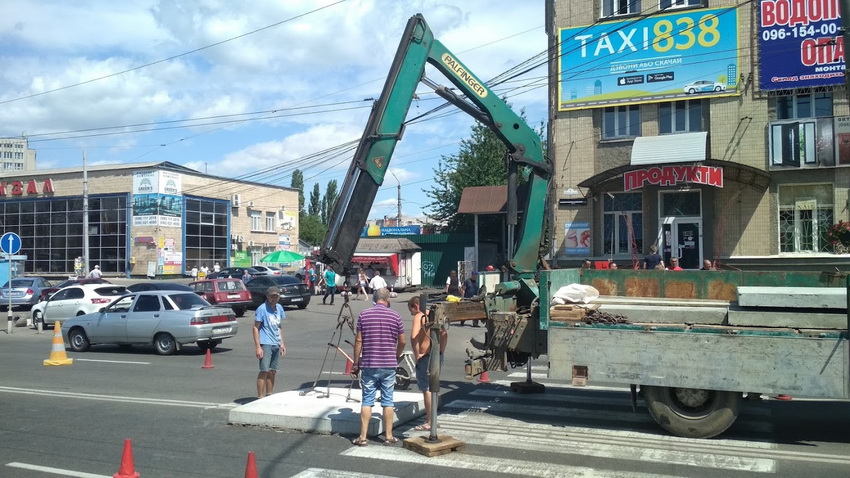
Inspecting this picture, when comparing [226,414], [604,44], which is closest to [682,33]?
[604,44]

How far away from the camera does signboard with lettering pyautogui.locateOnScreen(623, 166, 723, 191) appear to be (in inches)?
840

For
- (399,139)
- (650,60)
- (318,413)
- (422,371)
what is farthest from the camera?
(650,60)

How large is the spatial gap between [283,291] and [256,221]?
30.6m

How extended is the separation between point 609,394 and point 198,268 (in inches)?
1755

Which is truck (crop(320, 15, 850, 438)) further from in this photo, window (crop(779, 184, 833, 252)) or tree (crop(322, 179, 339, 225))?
tree (crop(322, 179, 339, 225))

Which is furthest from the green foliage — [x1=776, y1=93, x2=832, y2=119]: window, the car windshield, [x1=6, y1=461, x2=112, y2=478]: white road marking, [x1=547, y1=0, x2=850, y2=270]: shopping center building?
[x1=6, y1=461, x2=112, y2=478]: white road marking

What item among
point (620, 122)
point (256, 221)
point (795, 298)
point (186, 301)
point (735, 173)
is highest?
point (620, 122)

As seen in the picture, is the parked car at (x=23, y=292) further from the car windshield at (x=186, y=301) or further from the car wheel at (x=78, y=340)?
the car windshield at (x=186, y=301)

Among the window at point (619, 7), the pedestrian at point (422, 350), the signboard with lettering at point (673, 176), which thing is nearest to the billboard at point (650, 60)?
the window at point (619, 7)

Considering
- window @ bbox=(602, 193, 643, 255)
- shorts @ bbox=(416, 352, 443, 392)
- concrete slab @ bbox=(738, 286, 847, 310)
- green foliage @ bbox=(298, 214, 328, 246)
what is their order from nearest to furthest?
1. concrete slab @ bbox=(738, 286, 847, 310)
2. shorts @ bbox=(416, 352, 443, 392)
3. window @ bbox=(602, 193, 643, 255)
4. green foliage @ bbox=(298, 214, 328, 246)

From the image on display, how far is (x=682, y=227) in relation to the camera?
2370cm

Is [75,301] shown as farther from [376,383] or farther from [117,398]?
[376,383]

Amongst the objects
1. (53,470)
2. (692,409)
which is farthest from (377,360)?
(692,409)

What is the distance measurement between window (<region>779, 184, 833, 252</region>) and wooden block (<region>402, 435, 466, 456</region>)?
18.3 metres
